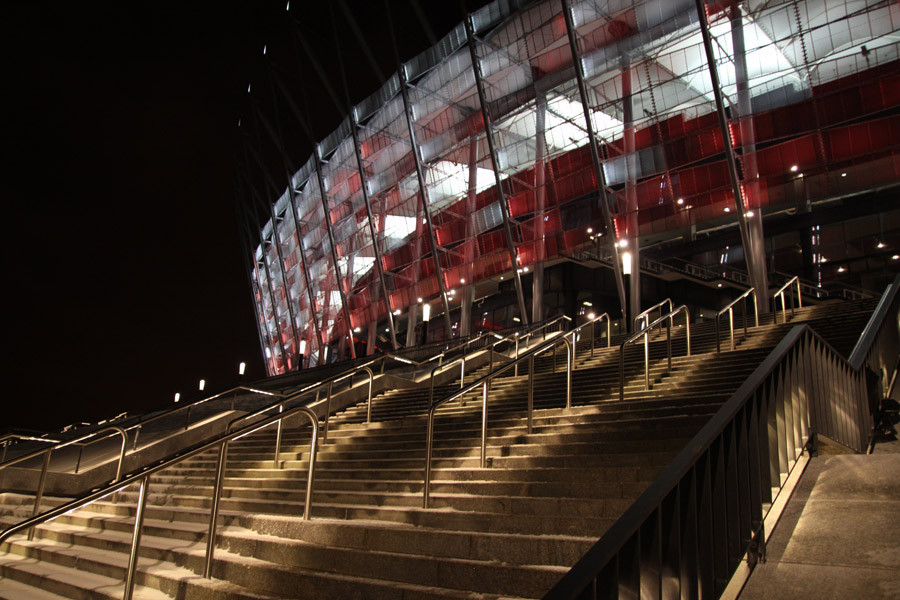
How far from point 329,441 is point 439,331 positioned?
131ft

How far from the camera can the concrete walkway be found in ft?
11.4

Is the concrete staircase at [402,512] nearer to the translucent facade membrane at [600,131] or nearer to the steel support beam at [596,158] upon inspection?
the steel support beam at [596,158]

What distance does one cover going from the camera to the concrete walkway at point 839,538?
3.48 metres

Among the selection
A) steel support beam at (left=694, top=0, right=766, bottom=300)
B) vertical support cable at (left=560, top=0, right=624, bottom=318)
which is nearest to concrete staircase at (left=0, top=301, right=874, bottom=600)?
steel support beam at (left=694, top=0, right=766, bottom=300)

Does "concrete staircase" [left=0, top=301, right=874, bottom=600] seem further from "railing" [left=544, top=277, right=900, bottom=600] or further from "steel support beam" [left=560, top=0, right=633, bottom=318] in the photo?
"steel support beam" [left=560, top=0, right=633, bottom=318]

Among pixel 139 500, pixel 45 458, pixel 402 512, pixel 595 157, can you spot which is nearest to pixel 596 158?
pixel 595 157

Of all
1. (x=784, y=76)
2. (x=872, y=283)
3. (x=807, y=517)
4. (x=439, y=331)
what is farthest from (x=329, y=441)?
(x=439, y=331)

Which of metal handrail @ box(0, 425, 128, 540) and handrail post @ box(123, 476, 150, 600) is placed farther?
metal handrail @ box(0, 425, 128, 540)

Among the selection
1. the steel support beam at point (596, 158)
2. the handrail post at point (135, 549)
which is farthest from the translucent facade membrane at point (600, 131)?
the handrail post at point (135, 549)

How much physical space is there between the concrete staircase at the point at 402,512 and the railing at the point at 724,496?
1.04m

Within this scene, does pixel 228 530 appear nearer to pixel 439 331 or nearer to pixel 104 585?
pixel 104 585

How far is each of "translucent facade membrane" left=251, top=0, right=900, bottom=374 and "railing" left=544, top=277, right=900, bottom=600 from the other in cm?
1993

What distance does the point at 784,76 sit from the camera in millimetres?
23250

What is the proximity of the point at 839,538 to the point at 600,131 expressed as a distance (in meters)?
26.4
